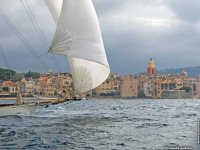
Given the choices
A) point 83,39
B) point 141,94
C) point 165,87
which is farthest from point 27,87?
point 83,39

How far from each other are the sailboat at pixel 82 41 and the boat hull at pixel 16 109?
215 inches

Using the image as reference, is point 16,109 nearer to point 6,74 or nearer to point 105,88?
point 6,74

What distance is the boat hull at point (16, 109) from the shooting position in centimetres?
2983

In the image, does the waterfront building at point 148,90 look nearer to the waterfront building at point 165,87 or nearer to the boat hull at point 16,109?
the waterfront building at point 165,87

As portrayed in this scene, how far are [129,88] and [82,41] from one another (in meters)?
151

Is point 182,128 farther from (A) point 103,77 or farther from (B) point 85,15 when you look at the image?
(B) point 85,15

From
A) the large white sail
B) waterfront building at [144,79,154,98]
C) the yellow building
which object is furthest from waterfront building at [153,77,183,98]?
the large white sail

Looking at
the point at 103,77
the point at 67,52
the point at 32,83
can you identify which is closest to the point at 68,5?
the point at 67,52

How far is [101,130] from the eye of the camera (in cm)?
2333

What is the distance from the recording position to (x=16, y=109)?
30.6m

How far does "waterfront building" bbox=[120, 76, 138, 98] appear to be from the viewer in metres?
172

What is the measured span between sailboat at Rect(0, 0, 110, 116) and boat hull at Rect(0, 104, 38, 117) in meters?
5.45

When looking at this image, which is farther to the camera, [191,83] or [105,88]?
[191,83]

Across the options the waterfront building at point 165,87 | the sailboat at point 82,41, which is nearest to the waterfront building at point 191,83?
the waterfront building at point 165,87
